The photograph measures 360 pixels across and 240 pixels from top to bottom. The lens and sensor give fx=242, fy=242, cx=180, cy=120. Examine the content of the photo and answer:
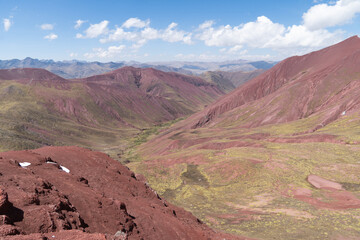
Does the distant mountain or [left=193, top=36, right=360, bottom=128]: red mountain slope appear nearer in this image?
[left=193, top=36, right=360, bottom=128]: red mountain slope

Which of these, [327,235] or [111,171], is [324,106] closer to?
[327,235]

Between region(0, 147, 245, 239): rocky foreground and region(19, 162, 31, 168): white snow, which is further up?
region(19, 162, 31, 168): white snow

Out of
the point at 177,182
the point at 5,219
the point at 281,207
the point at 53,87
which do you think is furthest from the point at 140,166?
the point at 53,87

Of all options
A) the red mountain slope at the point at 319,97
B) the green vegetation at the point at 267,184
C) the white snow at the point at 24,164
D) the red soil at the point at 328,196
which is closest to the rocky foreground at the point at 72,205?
the white snow at the point at 24,164

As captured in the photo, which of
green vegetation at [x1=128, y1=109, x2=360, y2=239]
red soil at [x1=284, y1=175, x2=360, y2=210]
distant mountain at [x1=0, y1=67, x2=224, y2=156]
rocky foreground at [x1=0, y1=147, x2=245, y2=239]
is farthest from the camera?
distant mountain at [x1=0, y1=67, x2=224, y2=156]

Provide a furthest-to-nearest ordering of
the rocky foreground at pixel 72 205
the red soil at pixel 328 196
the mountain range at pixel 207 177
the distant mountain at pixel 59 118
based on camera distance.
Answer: the distant mountain at pixel 59 118 < the red soil at pixel 328 196 < the mountain range at pixel 207 177 < the rocky foreground at pixel 72 205

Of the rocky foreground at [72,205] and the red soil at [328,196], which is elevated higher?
the rocky foreground at [72,205]

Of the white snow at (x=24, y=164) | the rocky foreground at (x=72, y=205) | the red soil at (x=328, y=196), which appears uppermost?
the white snow at (x=24, y=164)

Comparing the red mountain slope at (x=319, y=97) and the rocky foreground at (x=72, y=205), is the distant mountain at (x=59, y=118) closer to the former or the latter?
the red mountain slope at (x=319, y=97)

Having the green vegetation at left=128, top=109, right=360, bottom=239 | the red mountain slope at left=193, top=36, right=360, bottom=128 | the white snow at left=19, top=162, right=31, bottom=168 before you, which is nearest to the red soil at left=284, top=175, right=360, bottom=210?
the green vegetation at left=128, top=109, right=360, bottom=239

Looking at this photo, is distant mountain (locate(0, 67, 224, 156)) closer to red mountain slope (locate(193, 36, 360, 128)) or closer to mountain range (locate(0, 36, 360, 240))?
mountain range (locate(0, 36, 360, 240))
